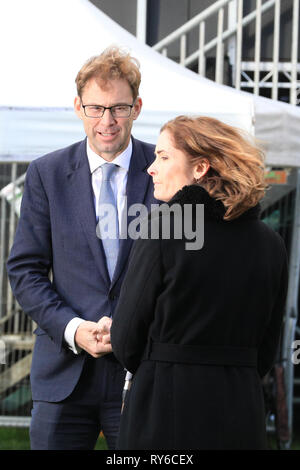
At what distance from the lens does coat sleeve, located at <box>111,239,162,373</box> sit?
208 cm

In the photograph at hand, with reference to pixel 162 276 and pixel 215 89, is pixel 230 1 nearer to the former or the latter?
pixel 215 89

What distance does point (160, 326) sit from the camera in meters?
2.11

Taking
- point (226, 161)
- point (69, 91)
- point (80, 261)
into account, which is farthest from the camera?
point (69, 91)

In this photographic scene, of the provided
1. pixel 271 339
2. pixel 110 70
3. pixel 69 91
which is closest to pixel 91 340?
pixel 271 339

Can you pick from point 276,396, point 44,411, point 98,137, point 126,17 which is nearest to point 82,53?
point 98,137

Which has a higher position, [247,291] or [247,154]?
[247,154]

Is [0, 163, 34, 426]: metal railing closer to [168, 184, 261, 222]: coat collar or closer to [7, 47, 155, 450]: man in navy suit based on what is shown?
[7, 47, 155, 450]: man in navy suit

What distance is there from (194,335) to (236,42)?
6.42 metres

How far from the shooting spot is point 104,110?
8.42ft

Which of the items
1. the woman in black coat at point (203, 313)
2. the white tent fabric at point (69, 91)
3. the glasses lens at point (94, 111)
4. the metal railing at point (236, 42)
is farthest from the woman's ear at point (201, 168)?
the metal railing at point (236, 42)

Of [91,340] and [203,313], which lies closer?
[203,313]

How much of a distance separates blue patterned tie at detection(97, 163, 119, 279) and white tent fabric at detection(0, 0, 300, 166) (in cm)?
151

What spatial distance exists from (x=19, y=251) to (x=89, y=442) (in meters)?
0.64

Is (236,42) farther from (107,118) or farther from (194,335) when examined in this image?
(194,335)
